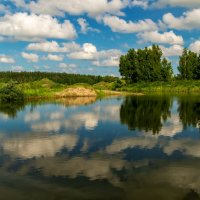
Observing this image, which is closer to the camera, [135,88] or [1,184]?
[1,184]

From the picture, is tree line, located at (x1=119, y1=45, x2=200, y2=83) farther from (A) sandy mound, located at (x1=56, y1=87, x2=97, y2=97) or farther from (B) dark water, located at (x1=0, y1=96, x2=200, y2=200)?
(B) dark water, located at (x1=0, y1=96, x2=200, y2=200)

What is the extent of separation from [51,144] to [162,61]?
106m

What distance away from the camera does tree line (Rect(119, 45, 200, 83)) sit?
122875mm

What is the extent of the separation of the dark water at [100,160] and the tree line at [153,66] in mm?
88059

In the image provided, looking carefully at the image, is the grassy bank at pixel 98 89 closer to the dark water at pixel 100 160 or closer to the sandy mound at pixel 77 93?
the sandy mound at pixel 77 93

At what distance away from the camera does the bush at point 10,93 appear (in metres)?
68.3

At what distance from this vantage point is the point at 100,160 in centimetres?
2191

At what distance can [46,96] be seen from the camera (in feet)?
270

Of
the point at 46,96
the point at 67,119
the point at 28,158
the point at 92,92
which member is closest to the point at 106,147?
the point at 28,158

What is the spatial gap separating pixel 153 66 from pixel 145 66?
337 cm

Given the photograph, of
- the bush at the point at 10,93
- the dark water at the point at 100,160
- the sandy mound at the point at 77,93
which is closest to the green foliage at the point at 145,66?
the sandy mound at the point at 77,93

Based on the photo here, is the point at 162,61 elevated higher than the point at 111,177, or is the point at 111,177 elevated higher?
the point at 162,61

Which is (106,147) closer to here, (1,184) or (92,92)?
(1,184)

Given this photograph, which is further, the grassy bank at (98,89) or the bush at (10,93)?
the grassy bank at (98,89)
